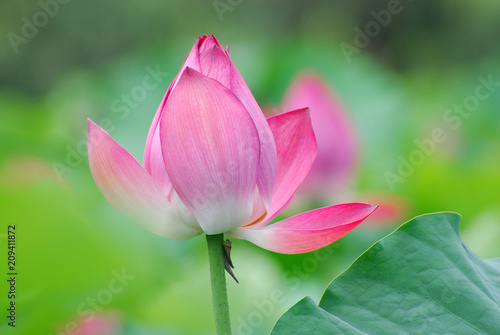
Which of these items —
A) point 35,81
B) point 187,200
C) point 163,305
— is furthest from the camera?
point 35,81

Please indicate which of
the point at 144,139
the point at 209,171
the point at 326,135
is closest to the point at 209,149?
the point at 209,171

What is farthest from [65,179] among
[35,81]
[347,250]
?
[35,81]

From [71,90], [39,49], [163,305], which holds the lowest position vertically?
[163,305]

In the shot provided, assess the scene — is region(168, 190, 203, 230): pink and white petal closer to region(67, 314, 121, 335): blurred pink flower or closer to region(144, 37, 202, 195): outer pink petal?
region(144, 37, 202, 195): outer pink petal

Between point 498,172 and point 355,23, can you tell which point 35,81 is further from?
point 498,172

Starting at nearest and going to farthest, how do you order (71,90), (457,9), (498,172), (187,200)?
1. (187,200)
2. (498,172)
3. (71,90)
4. (457,9)

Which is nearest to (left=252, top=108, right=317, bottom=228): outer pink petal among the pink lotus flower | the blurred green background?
the pink lotus flower

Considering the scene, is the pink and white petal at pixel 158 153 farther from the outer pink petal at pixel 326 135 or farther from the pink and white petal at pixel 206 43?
the outer pink petal at pixel 326 135
